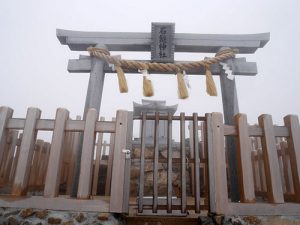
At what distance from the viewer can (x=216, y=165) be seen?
3127 millimetres

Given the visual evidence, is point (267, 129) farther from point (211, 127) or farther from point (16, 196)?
point (16, 196)

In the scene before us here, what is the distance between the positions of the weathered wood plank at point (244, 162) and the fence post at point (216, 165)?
23 centimetres

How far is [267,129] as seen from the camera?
324 cm

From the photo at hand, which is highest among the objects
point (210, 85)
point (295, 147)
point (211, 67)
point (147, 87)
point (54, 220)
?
point (211, 67)

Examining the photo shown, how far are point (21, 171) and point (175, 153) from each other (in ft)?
16.1

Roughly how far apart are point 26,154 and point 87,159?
80cm

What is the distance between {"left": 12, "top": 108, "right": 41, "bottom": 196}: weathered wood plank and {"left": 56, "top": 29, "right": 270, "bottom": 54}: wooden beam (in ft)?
9.02

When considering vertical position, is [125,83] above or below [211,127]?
above

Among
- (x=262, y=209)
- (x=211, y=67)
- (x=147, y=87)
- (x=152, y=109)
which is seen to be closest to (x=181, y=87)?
(x=147, y=87)

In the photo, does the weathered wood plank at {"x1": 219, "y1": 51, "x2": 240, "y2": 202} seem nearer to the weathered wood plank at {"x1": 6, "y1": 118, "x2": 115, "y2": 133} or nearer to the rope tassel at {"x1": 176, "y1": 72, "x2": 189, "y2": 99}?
the rope tassel at {"x1": 176, "y1": 72, "x2": 189, "y2": 99}

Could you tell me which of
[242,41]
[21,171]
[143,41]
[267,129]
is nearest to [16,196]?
[21,171]

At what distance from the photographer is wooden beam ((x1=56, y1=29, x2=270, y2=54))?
549cm

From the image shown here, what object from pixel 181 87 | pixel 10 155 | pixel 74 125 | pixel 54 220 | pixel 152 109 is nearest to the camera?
pixel 54 220

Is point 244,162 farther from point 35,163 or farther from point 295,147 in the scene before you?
point 35,163
